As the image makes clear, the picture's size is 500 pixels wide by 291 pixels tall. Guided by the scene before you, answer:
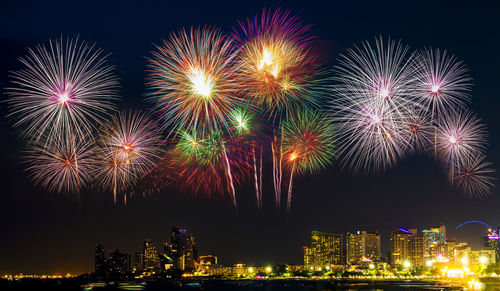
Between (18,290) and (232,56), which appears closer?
(232,56)

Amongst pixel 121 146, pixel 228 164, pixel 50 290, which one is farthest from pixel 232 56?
pixel 50 290

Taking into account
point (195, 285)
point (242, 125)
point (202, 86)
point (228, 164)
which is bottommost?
point (195, 285)

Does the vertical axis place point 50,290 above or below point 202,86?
below

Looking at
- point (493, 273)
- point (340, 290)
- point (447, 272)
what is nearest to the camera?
point (340, 290)

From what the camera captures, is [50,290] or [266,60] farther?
[50,290]

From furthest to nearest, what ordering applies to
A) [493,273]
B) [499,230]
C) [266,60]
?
[499,230] → [493,273] → [266,60]

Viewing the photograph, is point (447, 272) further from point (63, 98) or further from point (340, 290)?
point (63, 98)

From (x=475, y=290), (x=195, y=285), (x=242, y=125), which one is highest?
(x=242, y=125)

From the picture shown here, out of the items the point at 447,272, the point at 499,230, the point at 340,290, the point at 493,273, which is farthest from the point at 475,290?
the point at 499,230

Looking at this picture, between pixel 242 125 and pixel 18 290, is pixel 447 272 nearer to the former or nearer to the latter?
pixel 18 290
